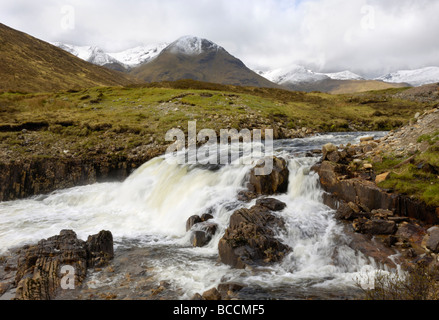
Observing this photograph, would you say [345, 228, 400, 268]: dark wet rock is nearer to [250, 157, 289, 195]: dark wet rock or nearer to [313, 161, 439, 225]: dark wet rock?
[313, 161, 439, 225]: dark wet rock

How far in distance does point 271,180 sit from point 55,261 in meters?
10.7

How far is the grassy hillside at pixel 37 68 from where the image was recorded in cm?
8319

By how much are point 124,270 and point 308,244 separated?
7108 mm

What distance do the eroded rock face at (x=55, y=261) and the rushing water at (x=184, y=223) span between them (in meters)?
1.05

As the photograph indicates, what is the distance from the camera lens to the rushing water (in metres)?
8.44

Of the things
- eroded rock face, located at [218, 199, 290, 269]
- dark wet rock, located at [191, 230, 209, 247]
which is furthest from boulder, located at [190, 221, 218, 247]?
eroded rock face, located at [218, 199, 290, 269]

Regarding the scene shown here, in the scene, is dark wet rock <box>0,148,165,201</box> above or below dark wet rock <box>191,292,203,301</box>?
above

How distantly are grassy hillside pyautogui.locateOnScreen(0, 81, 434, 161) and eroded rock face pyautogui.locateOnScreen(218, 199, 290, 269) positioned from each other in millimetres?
16649

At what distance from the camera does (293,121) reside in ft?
114

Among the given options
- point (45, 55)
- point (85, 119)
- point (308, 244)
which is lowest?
point (308, 244)

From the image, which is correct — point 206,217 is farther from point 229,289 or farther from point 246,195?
point 229,289

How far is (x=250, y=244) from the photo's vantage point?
9.84m
